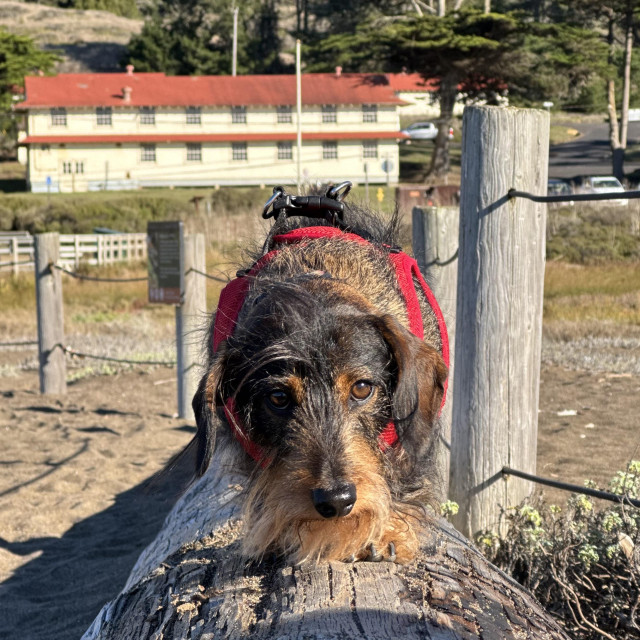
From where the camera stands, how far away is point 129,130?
143 feet

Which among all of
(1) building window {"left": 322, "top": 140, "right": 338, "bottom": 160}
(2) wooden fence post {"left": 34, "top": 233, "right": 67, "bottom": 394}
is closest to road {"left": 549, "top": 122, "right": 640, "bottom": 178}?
(2) wooden fence post {"left": 34, "top": 233, "right": 67, "bottom": 394}

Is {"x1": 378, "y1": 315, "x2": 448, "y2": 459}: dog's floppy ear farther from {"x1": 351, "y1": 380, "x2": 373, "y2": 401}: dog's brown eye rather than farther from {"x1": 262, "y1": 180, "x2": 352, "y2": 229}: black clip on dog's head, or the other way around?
{"x1": 262, "y1": 180, "x2": 352, "y2": 229}: black clip on dog's head

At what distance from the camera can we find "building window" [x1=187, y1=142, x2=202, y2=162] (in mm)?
43938

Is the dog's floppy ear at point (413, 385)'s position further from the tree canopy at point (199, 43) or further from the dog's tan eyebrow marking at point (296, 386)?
the tree canopy at point (199, 43)

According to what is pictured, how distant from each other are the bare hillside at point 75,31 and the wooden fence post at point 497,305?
214ft

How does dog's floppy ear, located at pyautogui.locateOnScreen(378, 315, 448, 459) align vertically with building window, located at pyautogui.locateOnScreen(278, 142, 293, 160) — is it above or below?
below

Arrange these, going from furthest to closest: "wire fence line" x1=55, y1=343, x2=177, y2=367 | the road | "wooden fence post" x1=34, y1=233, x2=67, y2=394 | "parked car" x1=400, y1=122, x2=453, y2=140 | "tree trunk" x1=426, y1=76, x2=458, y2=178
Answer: "parked car" x1=400, y1=122, x2=453, y2=140, "tree trunk" x1=426, y1=76, x2=458, y2=178, the road, "wire fence line" x1=55, y1=343, x2=177, y2=367, "wooden fence post" x1=34, y1=233, x2=67, y2=394

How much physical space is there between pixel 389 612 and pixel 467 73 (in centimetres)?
3832

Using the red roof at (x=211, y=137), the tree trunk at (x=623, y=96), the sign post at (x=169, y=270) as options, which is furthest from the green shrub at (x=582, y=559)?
the red roof at (x=211, y=137)

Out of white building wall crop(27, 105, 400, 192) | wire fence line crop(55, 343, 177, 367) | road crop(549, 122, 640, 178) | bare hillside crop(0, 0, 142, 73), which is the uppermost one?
bare hillside crop(0, 0, 142, 73)

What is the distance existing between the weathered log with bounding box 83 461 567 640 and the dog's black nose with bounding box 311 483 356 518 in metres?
0.25

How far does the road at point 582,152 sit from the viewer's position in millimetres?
17453

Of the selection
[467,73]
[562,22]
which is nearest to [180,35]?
[467,73]

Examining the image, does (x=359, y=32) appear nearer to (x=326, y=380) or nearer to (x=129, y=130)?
(x=129, y=130)
